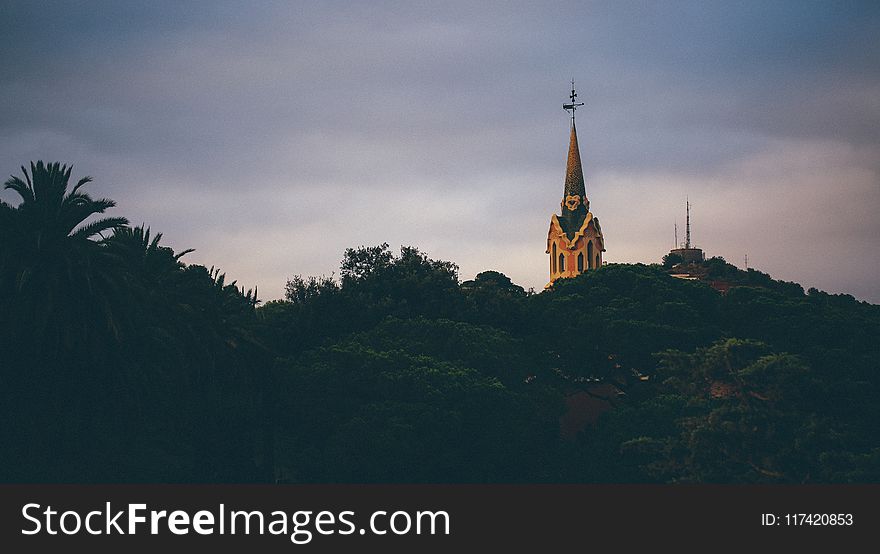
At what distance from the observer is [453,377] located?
4412cm

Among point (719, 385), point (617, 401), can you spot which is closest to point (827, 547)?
point (719, 385)

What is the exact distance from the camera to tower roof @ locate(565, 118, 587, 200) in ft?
428

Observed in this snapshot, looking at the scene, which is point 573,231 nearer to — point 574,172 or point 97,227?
point 574,172

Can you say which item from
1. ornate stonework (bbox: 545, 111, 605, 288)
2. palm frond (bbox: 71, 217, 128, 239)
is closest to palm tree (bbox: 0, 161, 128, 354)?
palm frond (bbox: 71, 217, 128, 239)

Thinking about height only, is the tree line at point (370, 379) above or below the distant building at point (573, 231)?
below

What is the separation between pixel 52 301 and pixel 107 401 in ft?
12.6

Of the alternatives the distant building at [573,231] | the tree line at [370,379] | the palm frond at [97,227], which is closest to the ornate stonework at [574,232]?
the distant building at [573,231]

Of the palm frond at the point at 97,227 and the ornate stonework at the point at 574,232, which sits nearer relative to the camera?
the palm frond at the point at 97,227

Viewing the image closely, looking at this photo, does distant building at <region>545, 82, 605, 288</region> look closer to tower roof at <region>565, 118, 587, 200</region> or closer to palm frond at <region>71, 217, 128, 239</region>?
tower roof at <region>565, 118, 587, 200</region>

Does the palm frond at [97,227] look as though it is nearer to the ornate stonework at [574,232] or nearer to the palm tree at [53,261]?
the palm tree at [53,261]

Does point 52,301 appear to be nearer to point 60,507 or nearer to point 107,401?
point 107,401

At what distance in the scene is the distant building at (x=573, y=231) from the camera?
128625 mm

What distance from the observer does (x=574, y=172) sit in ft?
430

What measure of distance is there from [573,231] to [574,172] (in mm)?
7480
